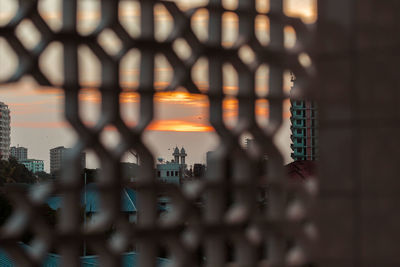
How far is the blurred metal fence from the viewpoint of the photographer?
1.43 meters

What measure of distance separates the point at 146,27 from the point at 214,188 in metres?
0.45

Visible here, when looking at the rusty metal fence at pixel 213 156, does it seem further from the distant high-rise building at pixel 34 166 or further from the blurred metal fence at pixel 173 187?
the distant high-rise building at pixel 34 166

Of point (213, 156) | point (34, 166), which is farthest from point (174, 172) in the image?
point (213, 156)

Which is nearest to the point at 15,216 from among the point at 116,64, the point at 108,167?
the point at 108,167

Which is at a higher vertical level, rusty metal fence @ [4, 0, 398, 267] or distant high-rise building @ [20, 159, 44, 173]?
rusty metal fence @ [4, 0, 398, 267]

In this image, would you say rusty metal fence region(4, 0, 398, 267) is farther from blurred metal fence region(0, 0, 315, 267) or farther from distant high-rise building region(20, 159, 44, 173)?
distant high-rise building region(20, 159, 44, 173)

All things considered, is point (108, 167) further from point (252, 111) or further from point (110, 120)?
point (252, 111)

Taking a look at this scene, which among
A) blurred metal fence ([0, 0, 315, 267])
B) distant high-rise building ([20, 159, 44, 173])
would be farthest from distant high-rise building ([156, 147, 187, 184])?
distant high-rise building ([20, 159, 44, 173])

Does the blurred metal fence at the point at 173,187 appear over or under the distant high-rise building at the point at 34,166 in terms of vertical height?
over

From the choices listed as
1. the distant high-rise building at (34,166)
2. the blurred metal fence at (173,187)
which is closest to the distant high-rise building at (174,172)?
the blurred metal fence at (173,187)

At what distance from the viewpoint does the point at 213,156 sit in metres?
1.73

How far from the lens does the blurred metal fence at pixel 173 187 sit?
1431mm

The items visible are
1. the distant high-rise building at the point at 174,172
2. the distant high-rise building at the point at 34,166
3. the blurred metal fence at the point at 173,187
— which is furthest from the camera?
the distant high-rise building at the point at 34,166

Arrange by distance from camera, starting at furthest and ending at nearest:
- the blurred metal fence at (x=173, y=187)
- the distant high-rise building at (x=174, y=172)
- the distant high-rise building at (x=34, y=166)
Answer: the distant high-rise building at (x=34, y=166), the distant high-rise building at (x=174, y=172), the blurred metal fence at (x=173, y=187)
